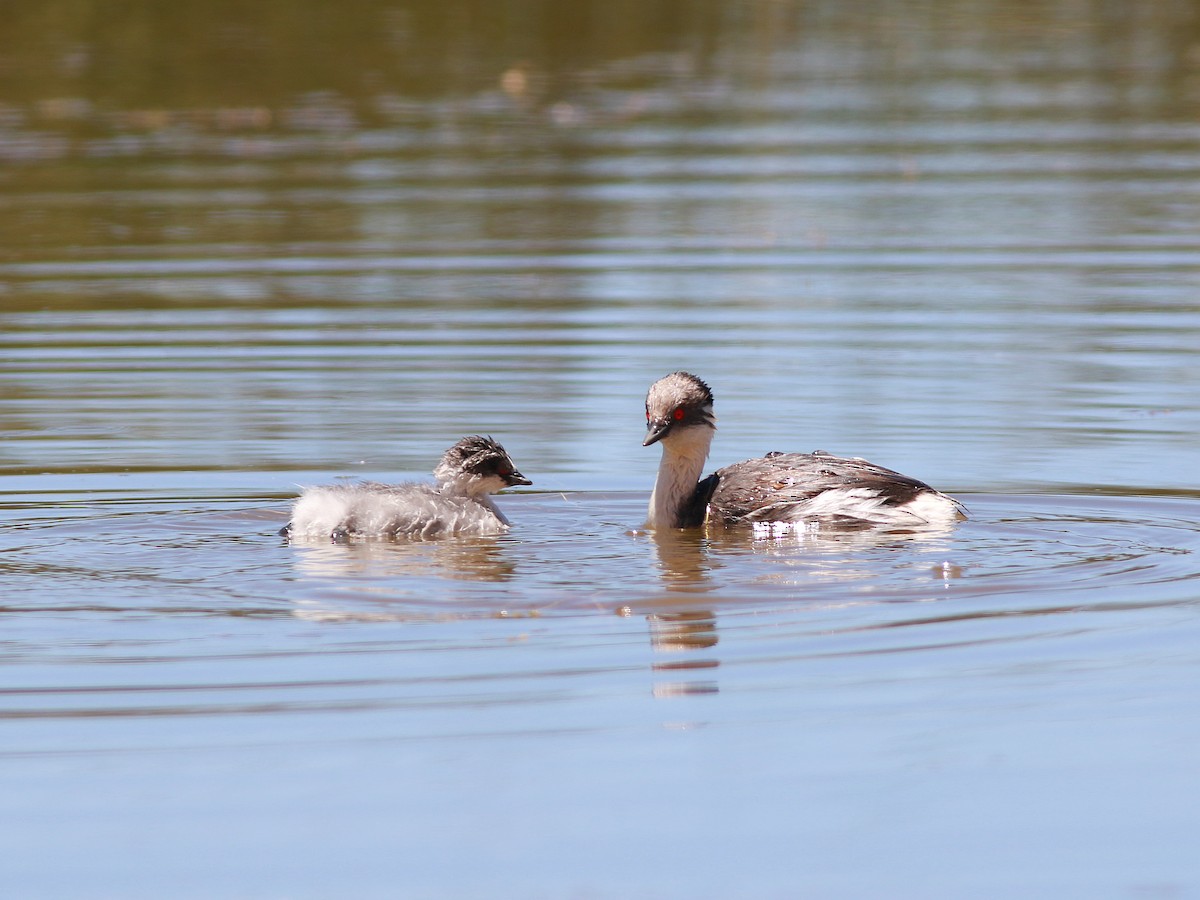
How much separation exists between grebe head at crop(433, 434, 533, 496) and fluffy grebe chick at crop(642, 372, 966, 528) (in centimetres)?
65

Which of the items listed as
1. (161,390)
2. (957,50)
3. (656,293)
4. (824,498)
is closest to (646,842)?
(824,498)

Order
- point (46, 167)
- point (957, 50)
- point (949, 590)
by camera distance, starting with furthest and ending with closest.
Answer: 1. point (957, 50)
2. point (46, 167)
3. point (949, 590)

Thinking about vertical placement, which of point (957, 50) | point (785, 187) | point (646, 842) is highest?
point (957, 50)

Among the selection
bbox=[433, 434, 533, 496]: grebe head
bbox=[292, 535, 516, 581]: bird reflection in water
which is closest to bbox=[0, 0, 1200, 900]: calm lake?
bbox=[292, 535, 516, 581]: bird reflection in water

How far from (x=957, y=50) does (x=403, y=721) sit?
95.6 ft

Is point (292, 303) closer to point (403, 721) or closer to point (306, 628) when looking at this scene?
point (306, 628)

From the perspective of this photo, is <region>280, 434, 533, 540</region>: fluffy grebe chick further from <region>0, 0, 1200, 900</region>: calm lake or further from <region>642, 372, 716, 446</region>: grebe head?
<region>642, 372, 716, 446</region>: grebe head

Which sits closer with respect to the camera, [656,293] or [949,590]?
[949,590]

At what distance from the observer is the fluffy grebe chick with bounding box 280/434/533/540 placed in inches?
369

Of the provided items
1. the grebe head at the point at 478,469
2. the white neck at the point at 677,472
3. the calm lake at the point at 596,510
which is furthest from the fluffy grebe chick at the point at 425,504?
the white neck at the point at 677,472

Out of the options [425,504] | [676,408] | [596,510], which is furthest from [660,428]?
[425,504]

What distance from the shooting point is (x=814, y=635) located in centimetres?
742

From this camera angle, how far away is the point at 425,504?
9617 millimetres

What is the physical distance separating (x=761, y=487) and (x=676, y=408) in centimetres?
55
